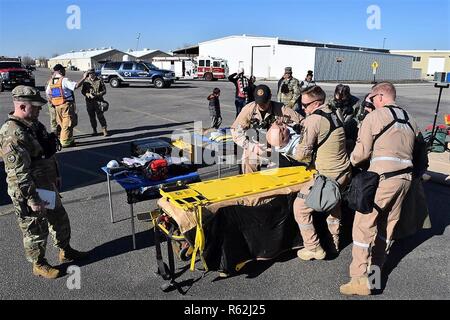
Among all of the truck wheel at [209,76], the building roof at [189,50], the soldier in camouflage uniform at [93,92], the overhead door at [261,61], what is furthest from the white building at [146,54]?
the soldier in camouflage uniform at [93,92]

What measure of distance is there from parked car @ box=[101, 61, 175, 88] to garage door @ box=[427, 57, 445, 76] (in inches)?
2367

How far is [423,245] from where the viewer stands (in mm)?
4480

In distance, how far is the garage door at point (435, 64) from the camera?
67238 mm

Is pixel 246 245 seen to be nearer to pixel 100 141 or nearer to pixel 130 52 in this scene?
pixel 100 141

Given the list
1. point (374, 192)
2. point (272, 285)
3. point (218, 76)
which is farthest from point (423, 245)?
point (218, 76)

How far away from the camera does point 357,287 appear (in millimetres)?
3428

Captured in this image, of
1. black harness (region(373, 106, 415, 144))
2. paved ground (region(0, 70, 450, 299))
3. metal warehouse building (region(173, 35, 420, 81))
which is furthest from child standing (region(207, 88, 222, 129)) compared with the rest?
metal warehouse building (region(173, 35, 420, 81))

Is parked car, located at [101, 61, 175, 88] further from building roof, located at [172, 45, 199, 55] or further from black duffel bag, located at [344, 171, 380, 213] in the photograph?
building roof, located at [172, 45, 199, 55]

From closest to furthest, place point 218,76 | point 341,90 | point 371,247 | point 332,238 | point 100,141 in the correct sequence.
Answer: point 371,247 < point 332,238 < point 341,90 < point 100,141 < point 218,76

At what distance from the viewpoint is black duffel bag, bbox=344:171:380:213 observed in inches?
127

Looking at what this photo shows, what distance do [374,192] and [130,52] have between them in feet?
278

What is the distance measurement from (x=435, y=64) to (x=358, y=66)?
97.7 feet

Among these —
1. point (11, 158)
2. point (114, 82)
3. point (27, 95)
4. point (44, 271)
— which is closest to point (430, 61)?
point (114, 82)

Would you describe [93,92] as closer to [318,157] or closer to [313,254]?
[318,157]
